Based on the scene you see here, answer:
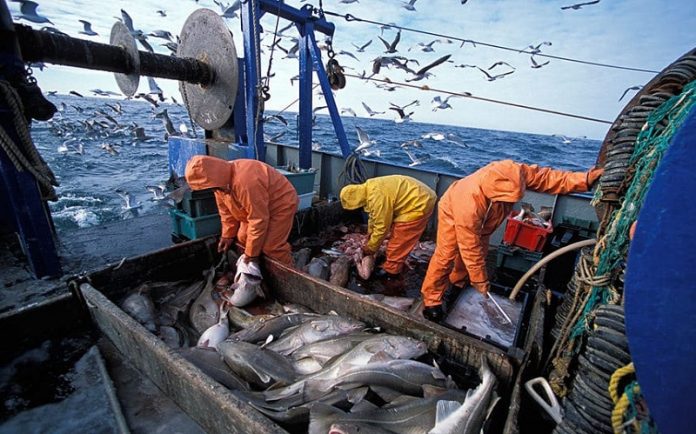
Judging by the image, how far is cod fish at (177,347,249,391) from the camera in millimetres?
2197

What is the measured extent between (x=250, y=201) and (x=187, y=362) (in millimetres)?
1891

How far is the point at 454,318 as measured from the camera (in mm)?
3246

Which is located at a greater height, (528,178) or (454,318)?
(528,178)

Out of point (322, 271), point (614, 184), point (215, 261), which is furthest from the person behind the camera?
point (322, 271)

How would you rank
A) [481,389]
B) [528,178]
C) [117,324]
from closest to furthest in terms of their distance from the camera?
[481,389] < [117,324] < [528,178]

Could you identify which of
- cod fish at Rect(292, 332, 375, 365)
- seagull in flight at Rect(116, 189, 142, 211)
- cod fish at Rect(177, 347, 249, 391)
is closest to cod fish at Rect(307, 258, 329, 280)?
cod fish at Rect(292, 332, 375, 365)

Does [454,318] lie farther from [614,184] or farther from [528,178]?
[614,184]

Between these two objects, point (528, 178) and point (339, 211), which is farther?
point (339, 211)

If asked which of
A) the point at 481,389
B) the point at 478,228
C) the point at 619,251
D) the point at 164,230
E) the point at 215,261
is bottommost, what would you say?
the point at 164,230

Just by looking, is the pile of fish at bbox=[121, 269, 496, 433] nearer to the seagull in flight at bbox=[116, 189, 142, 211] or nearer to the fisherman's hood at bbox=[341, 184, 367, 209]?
the fisherman's hood at bbox=[341, 184, 367, 209]

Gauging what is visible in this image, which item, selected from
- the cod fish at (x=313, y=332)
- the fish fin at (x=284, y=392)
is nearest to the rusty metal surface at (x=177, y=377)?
the fish fin at (x=284, y=392)

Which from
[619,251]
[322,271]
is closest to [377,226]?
[322,271]

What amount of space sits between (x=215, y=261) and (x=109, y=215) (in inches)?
276

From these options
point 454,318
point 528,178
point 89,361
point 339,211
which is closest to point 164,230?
point 339,211
